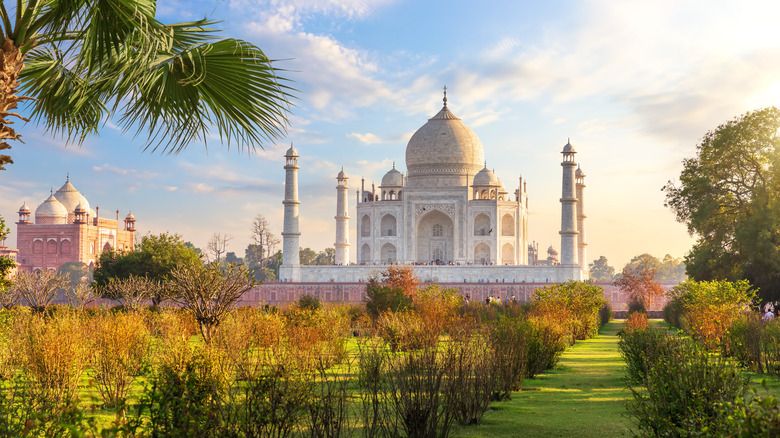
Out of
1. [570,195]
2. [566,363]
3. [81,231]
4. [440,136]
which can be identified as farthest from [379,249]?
[566,363]

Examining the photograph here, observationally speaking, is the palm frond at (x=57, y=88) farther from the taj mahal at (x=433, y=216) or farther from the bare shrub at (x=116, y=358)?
the taj mahal at (x=433, y=216)

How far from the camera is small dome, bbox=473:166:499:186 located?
45719 mm

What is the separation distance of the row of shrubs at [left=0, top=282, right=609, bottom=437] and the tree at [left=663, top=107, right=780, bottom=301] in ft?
38.9

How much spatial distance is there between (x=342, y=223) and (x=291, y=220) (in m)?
5.25

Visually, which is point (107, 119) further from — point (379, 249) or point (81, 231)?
point (81, 231)

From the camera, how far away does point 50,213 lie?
187 ft

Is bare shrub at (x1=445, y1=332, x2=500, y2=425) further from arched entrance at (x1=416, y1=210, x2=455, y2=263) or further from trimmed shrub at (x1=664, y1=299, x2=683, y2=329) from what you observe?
arched entrance at (x1=416, y1=210, x2=455, y2=263)

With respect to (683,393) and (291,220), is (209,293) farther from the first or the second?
(291,220)

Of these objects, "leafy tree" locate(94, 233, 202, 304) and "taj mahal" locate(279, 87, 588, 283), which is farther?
"taj mahal" locate(279, 87, 588, 283)

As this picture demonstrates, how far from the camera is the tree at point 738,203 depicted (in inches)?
816

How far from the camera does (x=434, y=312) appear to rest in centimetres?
1680

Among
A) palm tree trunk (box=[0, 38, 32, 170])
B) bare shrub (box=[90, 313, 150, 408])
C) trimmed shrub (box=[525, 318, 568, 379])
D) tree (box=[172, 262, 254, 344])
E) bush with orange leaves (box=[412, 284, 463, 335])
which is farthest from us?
bush with orange leaves (box=[412, 284, 463, 335])

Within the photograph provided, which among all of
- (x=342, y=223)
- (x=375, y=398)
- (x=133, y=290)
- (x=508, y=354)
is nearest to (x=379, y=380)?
(x=375, y=398)

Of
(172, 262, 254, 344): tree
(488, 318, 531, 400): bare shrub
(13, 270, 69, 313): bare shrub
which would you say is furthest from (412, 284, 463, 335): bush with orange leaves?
(13, 270, 69, 313): bare shrub
